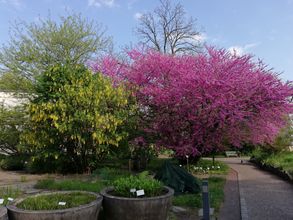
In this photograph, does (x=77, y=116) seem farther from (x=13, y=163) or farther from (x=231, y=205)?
(x=13, y=163)

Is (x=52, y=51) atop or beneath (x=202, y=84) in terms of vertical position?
atop

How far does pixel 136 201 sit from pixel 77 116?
6.64m

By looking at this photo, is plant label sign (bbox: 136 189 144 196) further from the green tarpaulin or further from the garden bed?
the green tarpaulin

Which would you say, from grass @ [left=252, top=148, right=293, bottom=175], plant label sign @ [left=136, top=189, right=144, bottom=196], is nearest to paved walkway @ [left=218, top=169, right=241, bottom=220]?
plant label sign @ [left=136, top=189, right=144, bottom=196]

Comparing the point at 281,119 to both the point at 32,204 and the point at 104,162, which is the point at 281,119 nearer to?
the point at 104,162

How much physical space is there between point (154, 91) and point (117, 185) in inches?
281

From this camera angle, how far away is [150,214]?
501 centimetres

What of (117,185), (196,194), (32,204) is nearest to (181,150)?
(196,194)

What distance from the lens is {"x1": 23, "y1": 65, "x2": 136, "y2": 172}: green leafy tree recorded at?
11297mm

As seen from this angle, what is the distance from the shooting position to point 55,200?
485 cm

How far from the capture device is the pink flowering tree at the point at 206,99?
1137 centimetres

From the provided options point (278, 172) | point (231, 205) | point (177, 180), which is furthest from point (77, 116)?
point (278, 172)

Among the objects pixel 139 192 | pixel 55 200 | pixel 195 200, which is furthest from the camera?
pixel 195 200

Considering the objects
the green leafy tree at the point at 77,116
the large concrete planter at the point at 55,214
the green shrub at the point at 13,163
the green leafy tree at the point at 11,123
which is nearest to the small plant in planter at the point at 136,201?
the large concrete planter at the point at 55,214
